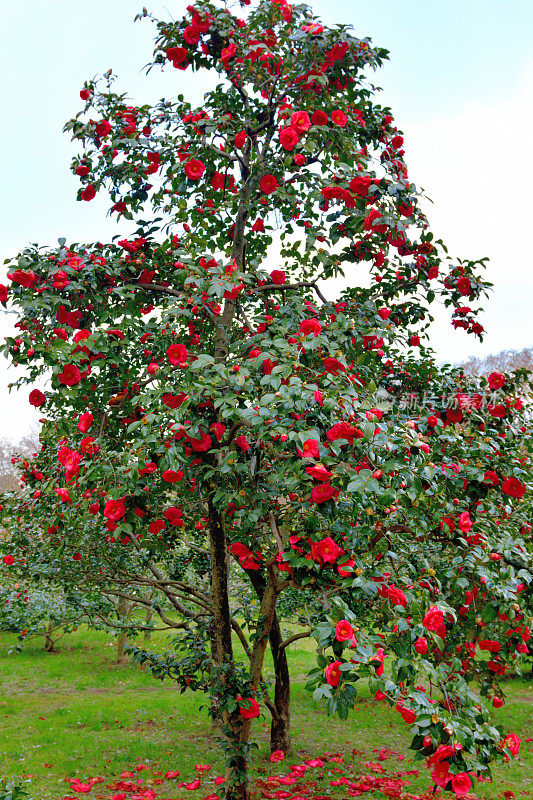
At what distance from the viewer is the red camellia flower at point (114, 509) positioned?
2695 millimetres

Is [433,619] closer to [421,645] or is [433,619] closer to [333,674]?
[421,645]

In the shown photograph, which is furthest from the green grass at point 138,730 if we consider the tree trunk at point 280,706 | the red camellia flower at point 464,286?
the red camellia flower at point 464,286

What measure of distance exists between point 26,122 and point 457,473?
4401mm

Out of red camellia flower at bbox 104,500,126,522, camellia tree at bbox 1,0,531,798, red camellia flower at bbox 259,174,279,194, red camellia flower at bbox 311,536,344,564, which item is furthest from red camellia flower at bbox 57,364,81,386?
red camellia flower at bbox 259,174,279,194

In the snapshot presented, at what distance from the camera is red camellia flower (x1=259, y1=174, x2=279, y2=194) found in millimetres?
3498

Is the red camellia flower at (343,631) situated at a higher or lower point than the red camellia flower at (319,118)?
lower

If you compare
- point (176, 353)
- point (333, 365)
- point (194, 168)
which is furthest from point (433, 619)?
point (194, 168)

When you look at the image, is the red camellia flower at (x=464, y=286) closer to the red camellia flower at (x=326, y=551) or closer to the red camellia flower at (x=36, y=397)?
the red camellia flower at (x=326, y=551)

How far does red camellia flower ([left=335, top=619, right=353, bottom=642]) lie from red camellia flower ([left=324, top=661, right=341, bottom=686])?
85mm

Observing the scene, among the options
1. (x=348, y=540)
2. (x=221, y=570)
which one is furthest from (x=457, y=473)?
(x=221, y=570)

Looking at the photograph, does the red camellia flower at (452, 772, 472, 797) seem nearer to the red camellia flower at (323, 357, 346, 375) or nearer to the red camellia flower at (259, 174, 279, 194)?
the red camellia flower at (323, 357, 346, 375)

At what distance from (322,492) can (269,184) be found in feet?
7.08

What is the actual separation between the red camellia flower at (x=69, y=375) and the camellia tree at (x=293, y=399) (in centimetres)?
2

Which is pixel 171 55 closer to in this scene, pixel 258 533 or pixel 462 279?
pixel 462 279
